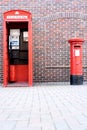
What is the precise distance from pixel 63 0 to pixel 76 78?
3.65 meters

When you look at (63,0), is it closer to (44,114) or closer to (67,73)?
(67,73)

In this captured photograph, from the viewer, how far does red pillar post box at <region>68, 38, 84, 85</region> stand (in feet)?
48.4

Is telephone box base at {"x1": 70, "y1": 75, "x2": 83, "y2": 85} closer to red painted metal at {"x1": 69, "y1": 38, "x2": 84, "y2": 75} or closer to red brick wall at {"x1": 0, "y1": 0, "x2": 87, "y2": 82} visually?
red painted metal at {"x1": 69, "y1": 38, "x2": 84, "y2": 75}

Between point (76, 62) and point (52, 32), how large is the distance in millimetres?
1937

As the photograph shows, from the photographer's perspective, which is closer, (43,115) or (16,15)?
(43,115)

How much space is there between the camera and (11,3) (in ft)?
52.6

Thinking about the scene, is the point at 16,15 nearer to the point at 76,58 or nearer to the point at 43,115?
the point at 76,58

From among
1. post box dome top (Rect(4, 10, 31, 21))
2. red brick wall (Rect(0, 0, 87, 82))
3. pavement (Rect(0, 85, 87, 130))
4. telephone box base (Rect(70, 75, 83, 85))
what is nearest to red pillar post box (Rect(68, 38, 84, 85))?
telephone box base (Rect(70, 75, 83, 85))

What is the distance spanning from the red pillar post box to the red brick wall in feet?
3.84

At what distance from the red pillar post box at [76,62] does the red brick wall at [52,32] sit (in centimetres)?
117

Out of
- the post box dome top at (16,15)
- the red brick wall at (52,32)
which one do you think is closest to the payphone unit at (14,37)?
the red brick wall at (52,32)

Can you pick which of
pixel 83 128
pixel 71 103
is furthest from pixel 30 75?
pixel 83 128

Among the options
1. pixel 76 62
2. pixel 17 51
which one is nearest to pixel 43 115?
pixel 76 62

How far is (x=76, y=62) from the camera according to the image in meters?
14.9
